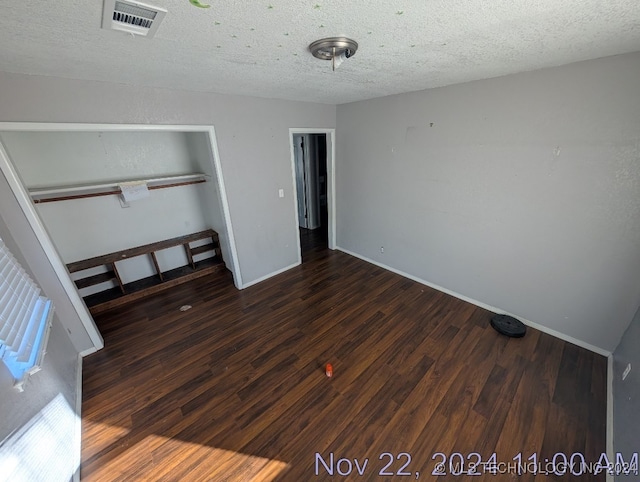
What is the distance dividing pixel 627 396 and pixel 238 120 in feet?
12.6

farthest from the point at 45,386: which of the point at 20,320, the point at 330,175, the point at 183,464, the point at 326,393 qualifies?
the point at 330,175

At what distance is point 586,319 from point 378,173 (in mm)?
2515

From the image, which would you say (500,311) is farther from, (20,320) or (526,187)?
(20,320)

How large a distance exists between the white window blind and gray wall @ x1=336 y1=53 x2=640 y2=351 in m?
3.42

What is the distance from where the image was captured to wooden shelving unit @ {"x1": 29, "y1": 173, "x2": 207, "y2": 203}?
2473 millimetres

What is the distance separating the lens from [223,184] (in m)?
2.80

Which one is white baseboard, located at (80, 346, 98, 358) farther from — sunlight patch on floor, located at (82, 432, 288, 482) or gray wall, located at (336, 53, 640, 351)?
gray wall, located at (336, 53, 640, 351)

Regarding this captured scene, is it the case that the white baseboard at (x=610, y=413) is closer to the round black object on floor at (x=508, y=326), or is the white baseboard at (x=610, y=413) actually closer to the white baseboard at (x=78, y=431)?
the round black object on floor at (x=508, y=326)

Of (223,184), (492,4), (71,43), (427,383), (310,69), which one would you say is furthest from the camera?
(223,184)

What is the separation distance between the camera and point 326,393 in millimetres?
1911

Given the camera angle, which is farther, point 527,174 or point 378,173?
point 378,173

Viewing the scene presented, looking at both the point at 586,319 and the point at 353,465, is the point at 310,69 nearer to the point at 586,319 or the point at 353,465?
the point at 353,465

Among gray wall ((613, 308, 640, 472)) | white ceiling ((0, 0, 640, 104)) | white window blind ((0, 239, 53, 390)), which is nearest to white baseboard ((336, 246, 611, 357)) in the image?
gray wall ((613, 308, 640, 472))

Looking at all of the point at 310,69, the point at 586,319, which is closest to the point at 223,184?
the point at 310,69
